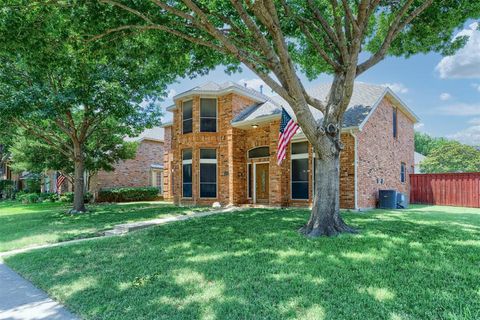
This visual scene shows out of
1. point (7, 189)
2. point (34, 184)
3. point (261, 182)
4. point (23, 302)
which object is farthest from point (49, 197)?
point (23, 302)

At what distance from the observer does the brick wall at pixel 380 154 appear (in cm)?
1245

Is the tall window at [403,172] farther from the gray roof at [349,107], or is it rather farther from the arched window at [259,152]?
the arched window at [259,152]

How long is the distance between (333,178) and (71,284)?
223 inches

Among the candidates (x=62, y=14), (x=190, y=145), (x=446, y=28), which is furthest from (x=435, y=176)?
(x=62, y=14)

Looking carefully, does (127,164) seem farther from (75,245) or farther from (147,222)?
(75,245)

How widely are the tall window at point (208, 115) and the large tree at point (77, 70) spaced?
2.41 metres

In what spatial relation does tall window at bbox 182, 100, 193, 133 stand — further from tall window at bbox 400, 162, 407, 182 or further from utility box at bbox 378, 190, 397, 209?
tall window at bbox 400, 162, 407, 182

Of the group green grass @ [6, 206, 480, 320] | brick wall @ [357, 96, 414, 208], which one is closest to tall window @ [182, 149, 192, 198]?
brick wall @ [357, 96, 414, 208]

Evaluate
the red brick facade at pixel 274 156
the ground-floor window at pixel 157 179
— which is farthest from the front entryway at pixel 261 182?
the ground-floor window at pixel 157 179

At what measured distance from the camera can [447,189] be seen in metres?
16.2

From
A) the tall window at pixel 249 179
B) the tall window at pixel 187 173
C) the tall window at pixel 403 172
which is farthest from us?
the tall window at pixel 403 172

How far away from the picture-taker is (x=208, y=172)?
52.7 feet

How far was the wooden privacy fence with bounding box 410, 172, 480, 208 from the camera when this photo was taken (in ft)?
49.9

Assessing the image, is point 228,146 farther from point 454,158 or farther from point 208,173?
point 454,158
